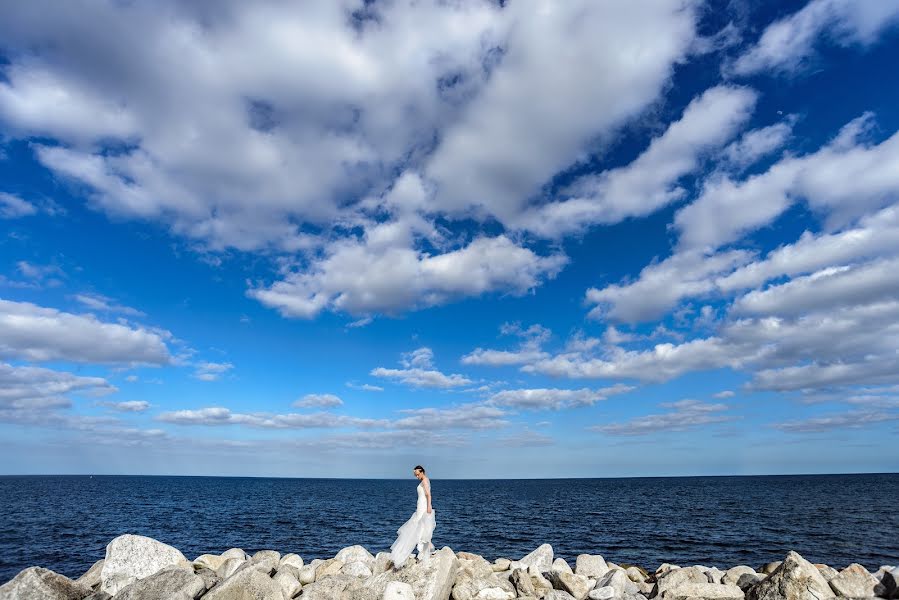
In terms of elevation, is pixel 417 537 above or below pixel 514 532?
above

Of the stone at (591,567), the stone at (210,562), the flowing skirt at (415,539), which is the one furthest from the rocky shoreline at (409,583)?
the stone at (210,562)

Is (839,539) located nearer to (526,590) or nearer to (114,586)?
(526,590)

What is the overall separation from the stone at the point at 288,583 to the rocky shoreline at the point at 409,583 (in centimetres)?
3

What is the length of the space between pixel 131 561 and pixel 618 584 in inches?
532

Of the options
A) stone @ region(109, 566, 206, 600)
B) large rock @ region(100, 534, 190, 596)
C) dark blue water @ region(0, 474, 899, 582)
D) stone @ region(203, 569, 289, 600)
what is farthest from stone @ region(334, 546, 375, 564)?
dark blue water @ region(0, 474, 899, 582)

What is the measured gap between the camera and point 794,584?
1157 centimetres

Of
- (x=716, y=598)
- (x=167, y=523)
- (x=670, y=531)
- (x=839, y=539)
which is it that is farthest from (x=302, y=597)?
(x=167, y=523)

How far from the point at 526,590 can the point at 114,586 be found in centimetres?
1111

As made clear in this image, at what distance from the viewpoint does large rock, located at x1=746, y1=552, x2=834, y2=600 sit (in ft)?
37.1

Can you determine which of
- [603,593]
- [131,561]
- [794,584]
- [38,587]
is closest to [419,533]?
[603,593]

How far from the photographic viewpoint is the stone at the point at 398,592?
11500 mm

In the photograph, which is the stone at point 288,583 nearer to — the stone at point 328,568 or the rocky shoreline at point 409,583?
the rocky shoreline at point 409,583

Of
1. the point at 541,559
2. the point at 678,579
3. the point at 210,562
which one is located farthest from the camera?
the point at 210,562

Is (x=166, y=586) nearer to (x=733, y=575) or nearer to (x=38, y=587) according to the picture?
(x=38, y=587)
